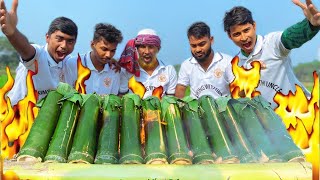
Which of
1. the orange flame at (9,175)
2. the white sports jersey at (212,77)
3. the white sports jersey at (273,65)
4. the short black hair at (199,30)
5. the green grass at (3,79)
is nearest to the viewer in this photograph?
the orange flame at (9,175)

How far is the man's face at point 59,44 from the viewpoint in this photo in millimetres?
2949

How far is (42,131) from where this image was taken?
200 cm

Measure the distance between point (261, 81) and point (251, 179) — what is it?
4.60 ft

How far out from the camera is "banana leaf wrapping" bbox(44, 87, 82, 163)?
6.15 feet

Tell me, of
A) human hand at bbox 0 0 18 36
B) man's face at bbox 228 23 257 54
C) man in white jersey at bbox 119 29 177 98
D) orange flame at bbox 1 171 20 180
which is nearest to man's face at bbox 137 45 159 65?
man in white jersey at bbox 119 29 177 98

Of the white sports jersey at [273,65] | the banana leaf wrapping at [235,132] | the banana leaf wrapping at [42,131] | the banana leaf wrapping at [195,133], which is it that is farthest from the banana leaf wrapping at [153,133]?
the white sports jersey at [273,65]

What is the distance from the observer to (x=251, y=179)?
1645 mm

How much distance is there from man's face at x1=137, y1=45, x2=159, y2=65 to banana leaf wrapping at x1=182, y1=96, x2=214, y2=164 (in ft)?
3.75

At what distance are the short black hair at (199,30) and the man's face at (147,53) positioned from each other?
271mm

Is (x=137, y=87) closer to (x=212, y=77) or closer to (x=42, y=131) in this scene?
(x=212, y=77)

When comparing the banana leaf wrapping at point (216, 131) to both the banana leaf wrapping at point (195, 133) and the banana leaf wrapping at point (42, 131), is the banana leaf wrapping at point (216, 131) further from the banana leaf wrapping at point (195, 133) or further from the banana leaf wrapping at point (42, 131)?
the banana leaf wrapping at point (42, 131)

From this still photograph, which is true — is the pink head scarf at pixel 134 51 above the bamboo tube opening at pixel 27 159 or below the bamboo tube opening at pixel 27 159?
above

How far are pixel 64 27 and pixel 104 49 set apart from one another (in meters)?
0.34

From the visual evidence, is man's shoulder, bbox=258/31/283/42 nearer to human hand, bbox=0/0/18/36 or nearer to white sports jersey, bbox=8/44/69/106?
white sports jersey, bbox=8/44/69/106
